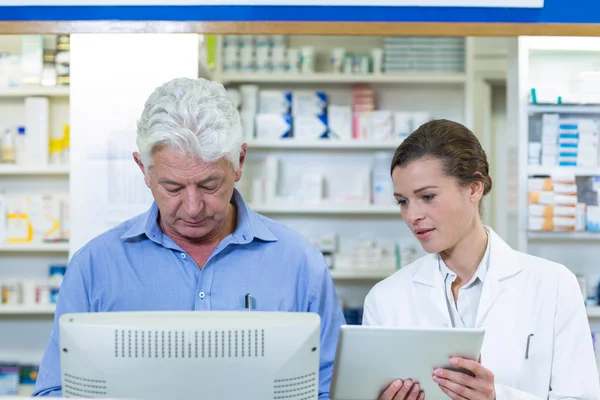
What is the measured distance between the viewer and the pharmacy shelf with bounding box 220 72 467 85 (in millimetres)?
4504

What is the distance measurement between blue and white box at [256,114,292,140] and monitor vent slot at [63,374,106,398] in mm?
3392

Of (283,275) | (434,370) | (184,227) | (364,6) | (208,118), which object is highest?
(364,6)

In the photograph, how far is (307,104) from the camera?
456 cm

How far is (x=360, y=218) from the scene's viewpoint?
482 cm

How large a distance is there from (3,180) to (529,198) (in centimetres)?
320

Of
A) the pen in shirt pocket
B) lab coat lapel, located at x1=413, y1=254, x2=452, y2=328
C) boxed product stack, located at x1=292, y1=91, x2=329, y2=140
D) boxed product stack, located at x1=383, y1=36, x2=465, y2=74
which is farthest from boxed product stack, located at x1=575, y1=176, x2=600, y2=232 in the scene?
the pen in shirt pocket

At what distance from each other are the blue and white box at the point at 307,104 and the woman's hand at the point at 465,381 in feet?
10.2

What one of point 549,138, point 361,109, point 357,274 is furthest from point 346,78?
point 549,138

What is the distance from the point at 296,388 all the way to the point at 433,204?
0.94 metres

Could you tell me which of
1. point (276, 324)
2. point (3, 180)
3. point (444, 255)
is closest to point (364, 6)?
point (444, 255)

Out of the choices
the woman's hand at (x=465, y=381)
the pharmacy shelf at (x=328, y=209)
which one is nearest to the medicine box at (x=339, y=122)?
the pharmacy shelf at (x=328, y=209)

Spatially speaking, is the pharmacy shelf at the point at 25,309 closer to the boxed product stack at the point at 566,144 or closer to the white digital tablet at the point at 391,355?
the boxed product stack at the point at 566,144

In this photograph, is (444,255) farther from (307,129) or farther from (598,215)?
(307,129)

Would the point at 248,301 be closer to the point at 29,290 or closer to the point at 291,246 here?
the point at 291,246
